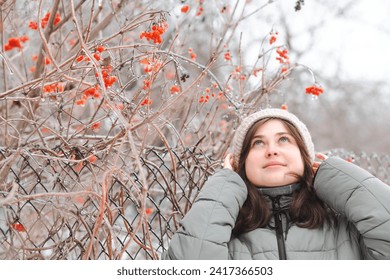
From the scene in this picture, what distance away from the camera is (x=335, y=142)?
39.4 feet

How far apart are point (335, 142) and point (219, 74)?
760 centimetres

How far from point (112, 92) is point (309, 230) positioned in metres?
0.81

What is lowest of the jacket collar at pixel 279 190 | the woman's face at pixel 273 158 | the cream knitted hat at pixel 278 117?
the jacket collar at pixel 279 190

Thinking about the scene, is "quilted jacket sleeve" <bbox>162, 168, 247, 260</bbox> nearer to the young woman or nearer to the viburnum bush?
the young woman

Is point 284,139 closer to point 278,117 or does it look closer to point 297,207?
point 278,117

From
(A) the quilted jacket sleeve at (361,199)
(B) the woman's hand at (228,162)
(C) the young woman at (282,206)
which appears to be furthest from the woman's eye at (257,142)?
(A) the quilted jacket sleeve at (361,199)

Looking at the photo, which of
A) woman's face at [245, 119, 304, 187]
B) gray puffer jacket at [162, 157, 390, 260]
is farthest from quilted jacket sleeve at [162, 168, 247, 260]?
woman's face at [245, 119, 304, 187]

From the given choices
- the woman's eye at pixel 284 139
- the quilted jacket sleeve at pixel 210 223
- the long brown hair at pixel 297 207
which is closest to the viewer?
the quilted jacket sleeve at pixel 210 223

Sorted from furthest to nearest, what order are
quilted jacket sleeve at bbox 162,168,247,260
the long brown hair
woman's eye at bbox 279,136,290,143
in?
woman's eye at bbox 279,136,290,143 < the long brown hair < quilted jacket sleeve at bbox 162,168,247,260

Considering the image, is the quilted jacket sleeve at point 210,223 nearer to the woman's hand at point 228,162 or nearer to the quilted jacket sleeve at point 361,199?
the woman's hand at point 228,162

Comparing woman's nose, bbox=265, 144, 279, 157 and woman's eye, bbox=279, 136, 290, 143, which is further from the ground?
woman's eye, bbox=279, 136, 290, 143

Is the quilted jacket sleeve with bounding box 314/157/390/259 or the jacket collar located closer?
the quilted jacket sleeve with bounding box 314/157/390/259

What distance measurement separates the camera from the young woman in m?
1.60

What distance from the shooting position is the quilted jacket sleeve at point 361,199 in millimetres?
1579
